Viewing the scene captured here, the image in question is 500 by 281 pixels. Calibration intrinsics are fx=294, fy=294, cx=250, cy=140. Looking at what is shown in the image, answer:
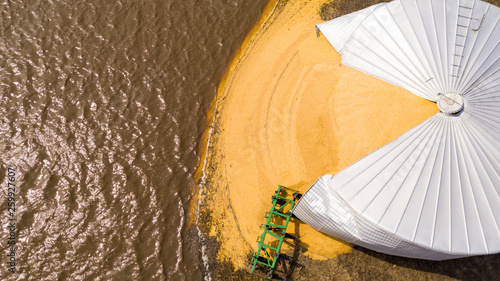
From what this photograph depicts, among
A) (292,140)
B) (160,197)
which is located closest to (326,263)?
→ (292,140)

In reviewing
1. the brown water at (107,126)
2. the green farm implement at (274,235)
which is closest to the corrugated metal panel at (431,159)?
the green farm implement at (274,235)

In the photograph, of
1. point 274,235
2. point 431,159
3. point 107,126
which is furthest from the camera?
point 107,126

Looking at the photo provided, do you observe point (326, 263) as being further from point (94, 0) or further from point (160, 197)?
point (94, 0)

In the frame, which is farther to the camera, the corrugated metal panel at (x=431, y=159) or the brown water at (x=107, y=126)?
the brown water at (x=107, y=126)

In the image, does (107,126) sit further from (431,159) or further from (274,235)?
(431,159)

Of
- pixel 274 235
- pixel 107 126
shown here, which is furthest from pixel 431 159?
pixel 107 126

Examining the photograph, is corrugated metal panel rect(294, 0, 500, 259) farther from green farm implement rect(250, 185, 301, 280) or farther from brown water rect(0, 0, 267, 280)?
brown water rect(0, 0, 267, 280)

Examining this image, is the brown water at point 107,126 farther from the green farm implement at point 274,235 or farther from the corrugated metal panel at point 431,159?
the corrugated metal panel at point 431,159

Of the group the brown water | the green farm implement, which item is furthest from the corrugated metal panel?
the brown water
